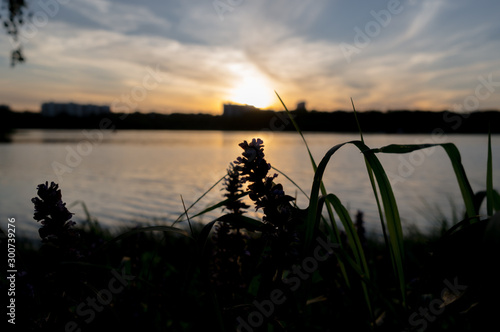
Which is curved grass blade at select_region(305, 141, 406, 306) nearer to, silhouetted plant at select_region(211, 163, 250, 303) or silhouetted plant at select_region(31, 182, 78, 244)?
silhouetted plant at select_region(211, 163, 250, 303)

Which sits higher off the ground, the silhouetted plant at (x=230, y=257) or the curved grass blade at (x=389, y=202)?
the curved grass blade at (x=389, y=202)

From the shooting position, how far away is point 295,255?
1386 millimetres

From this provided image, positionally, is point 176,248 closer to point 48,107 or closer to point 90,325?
point 90,325

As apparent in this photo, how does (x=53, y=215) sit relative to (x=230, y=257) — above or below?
above

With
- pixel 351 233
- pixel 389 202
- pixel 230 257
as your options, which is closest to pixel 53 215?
pixel 230 257

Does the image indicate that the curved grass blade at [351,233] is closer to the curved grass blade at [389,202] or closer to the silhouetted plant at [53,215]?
the curved grass blade at [389,202]

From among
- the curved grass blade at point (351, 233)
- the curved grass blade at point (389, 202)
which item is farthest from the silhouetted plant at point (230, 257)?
the curved grass blade at point (389, 202)

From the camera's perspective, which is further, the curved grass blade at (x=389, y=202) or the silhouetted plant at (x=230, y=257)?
the silhouetted plant at (x=230, y=257)

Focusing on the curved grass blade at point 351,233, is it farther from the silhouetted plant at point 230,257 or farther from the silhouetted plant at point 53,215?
the silhouetted plant at point 53,215

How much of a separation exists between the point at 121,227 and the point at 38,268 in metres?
6.32

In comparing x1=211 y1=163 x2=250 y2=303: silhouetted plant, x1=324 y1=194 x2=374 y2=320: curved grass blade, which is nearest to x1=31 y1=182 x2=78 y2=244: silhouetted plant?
x1=211 y1=163 x2=250 y2=303: silhouetted plant

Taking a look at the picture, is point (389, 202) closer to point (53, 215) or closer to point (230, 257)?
point (230, 257)

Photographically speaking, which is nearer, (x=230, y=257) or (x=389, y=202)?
(x=389, y=202)

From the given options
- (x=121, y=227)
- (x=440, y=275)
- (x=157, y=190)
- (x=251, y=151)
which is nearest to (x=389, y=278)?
(x=440, y=275)
